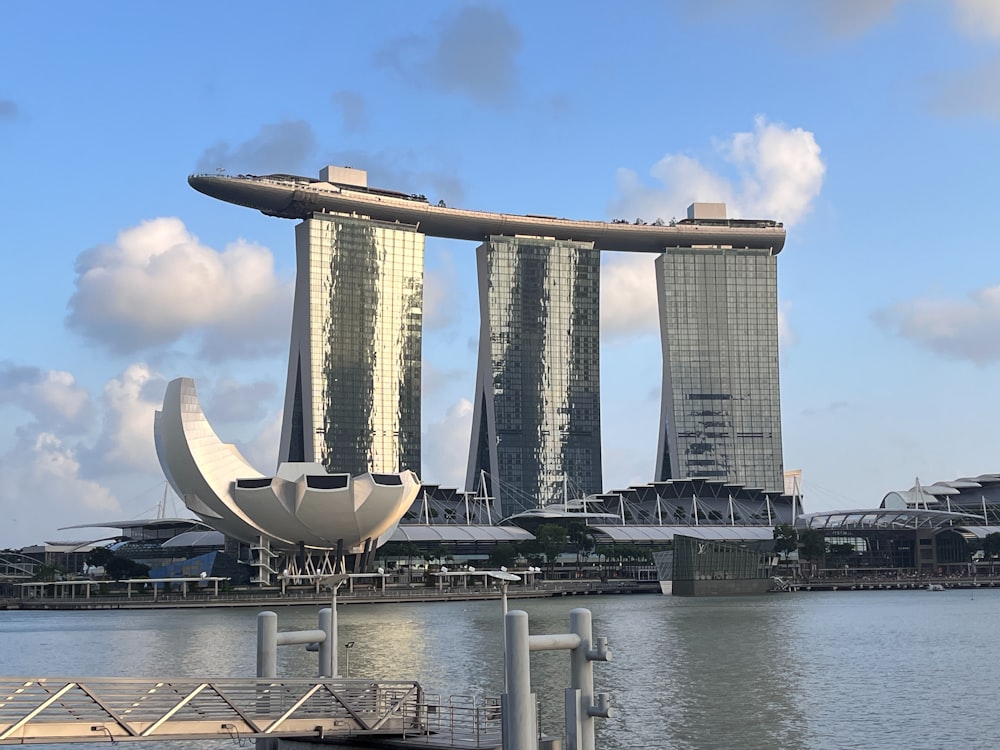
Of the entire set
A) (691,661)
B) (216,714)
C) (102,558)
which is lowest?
(691,661)

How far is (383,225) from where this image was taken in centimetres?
19512

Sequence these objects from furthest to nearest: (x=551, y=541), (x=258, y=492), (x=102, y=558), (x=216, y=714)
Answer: (x=551, y=541)
(x=102, y=558)
(x=258, y=492)
(x=216, y=714)

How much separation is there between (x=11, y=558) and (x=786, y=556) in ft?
371

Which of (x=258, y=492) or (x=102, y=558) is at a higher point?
(x=258, y=492)

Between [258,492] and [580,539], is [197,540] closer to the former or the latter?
[258,492]

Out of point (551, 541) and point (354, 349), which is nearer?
point (551, 541)

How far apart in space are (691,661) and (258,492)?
259 ft

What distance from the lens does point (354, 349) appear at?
189 metres

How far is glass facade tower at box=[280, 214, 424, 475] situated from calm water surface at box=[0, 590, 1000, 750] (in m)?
79.7

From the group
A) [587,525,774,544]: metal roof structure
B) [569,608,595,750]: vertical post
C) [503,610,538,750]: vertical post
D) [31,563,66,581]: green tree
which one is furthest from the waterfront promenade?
[503,610,538,750]: vertical post

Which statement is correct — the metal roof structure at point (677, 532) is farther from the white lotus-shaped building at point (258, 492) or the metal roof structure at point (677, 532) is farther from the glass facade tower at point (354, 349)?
the white lotus-shaped building at point (258, 492)

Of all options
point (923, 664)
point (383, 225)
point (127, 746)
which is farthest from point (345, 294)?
point (127, 746)

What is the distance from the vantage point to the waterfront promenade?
12000 cm

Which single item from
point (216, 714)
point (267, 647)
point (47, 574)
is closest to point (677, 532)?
point (47, 574)
